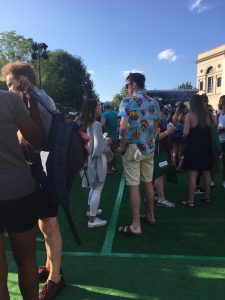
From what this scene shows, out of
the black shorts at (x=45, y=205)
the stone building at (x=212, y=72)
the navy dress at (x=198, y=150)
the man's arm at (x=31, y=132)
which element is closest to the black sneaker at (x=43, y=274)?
the black shorts at (x=45, y=205)

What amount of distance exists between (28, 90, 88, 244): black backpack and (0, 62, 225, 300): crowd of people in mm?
38

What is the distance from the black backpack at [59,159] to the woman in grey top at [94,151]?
208 cm

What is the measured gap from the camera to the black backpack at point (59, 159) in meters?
Result: 2.31

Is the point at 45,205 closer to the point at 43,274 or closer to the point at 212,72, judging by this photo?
the point at 43,274

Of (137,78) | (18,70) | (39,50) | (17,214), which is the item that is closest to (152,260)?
(17,214)

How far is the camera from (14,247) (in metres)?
2.17

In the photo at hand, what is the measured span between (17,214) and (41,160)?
49 centimetres

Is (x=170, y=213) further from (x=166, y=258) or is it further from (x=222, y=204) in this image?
(x=166, y=258)

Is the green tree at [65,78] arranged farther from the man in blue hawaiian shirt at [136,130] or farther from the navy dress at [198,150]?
the man in blue hawaiian shirt at [136,130]

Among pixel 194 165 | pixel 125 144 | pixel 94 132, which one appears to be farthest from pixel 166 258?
pixel 194 165

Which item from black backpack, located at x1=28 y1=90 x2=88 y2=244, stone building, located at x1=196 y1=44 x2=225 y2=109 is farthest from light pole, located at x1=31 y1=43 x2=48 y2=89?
stone building, located at x1=196 y1=44 x2=225 y2=109

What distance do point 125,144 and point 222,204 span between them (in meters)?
2.49

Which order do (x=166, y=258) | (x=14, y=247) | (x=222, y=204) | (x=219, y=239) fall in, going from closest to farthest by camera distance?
(x=14, y=247) < (x=166, y=258) < (x=219, y=239) < (x=222, y=204)

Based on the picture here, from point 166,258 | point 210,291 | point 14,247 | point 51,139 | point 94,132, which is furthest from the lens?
point 94,132
